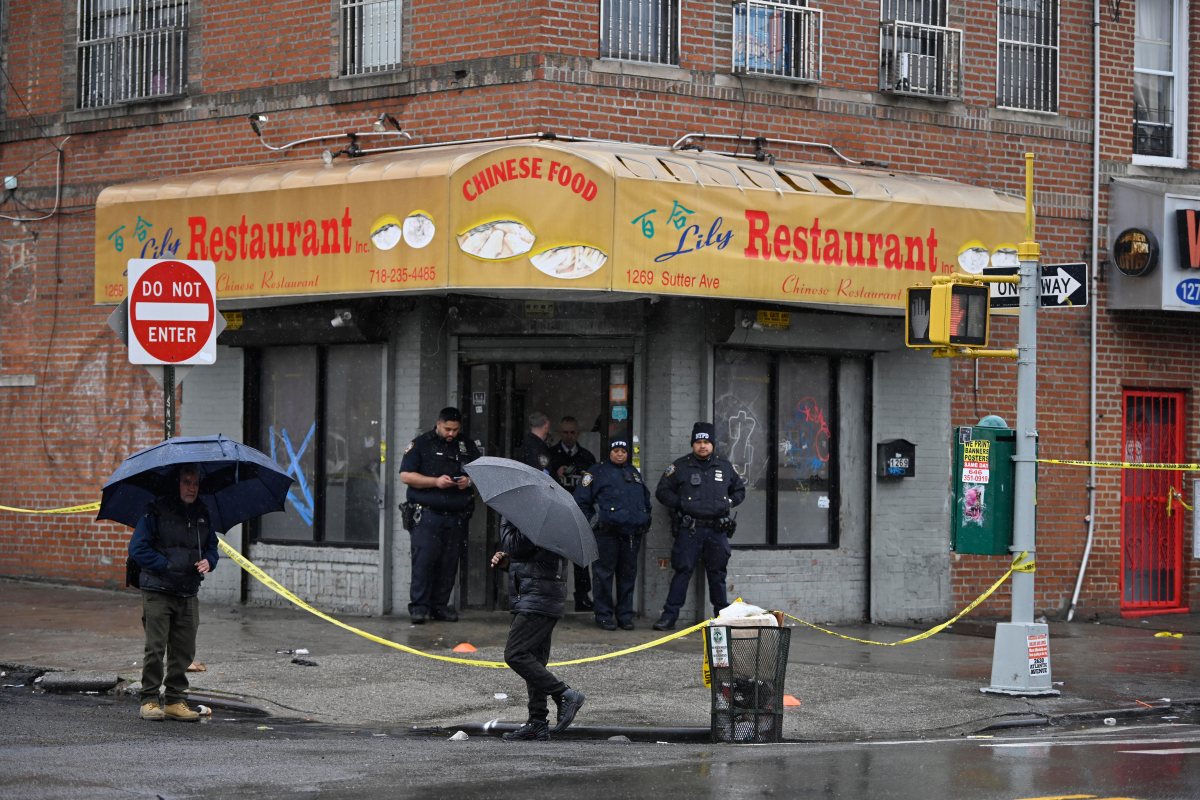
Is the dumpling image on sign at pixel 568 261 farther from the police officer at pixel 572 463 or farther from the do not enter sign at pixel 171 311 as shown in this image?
the do not enter sign at pixel 171 311

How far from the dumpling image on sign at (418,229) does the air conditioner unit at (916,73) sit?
541 cm

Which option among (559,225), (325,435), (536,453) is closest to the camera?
(559,225)

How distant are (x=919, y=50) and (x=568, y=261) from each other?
5267 mm

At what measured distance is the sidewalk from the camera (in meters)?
11.6

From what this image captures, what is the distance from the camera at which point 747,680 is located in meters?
10.6

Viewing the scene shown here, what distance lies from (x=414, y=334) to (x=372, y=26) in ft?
10.1

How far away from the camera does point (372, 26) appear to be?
16609 millimetres

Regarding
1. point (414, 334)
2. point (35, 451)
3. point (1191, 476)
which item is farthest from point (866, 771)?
point (35, 451)

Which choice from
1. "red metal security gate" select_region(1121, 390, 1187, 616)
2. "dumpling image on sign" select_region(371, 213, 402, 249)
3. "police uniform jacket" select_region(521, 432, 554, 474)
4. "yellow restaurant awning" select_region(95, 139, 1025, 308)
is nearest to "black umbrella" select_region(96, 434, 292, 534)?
"yellow restaurant awning" select_region(95, 139, 1025, 308)

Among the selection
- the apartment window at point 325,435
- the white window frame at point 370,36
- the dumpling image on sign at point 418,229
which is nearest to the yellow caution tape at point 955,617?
the apartment window at point 325,435

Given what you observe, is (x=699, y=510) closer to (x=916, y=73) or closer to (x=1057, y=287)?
(x=1057, y=287)

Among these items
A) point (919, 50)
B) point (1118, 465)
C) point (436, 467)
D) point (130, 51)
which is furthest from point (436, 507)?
point (1118, 465)

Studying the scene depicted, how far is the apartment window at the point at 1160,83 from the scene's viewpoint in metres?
19.0

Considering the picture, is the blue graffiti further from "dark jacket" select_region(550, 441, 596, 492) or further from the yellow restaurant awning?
"dark jacket" select_region(550, 441, 596, 492)
